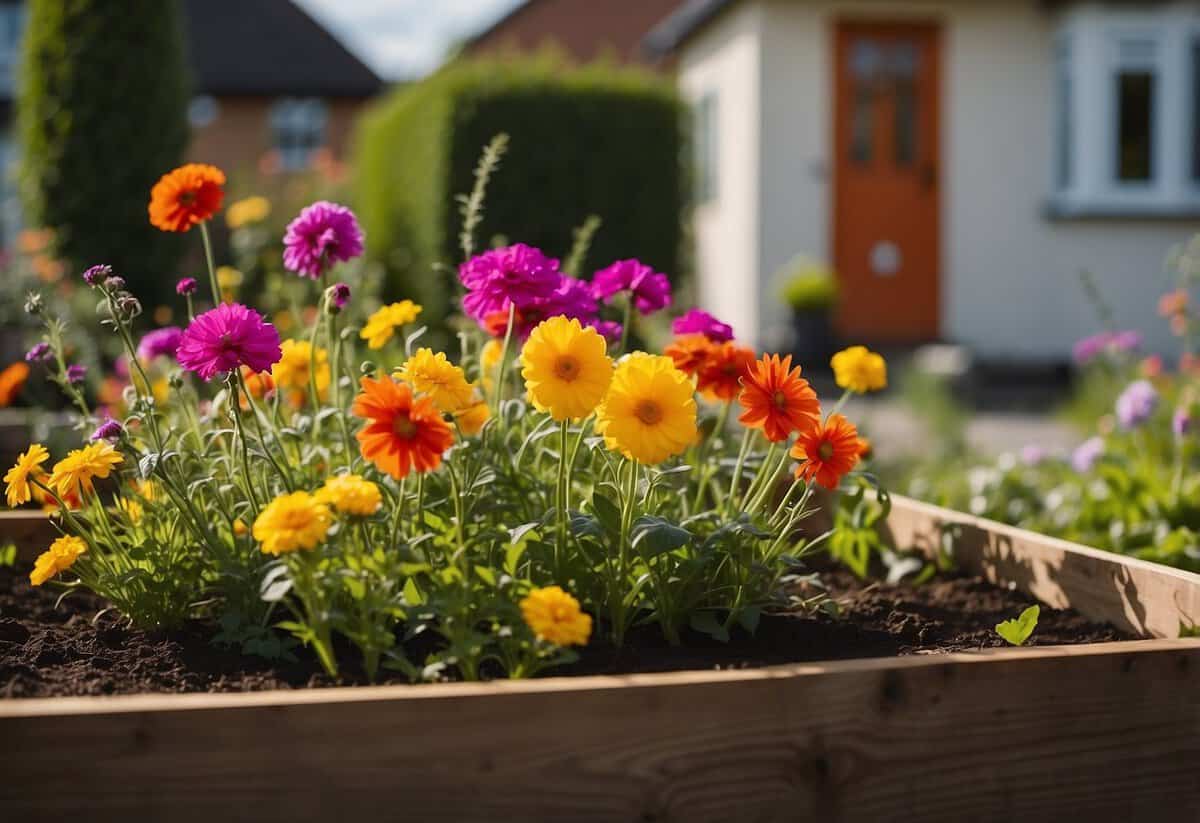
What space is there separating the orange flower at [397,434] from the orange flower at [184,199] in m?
0.78

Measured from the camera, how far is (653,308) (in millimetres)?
2518

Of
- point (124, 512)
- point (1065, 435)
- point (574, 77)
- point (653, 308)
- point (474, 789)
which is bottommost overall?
point (1065, 435)

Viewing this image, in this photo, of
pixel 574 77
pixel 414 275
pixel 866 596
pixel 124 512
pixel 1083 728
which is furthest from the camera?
pixel 414 275

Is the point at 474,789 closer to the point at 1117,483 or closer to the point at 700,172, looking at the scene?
the point at 1117,483

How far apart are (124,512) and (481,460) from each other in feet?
2.14

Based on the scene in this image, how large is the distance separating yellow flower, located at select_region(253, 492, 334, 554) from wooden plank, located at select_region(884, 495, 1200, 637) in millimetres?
1402

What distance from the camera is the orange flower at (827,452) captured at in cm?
204

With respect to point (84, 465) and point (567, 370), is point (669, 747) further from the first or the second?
point (84, 465)

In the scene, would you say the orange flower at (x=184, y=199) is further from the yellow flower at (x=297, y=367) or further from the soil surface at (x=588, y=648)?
the soil surface at (x=588, y=648)

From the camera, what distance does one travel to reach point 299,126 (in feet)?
78.3

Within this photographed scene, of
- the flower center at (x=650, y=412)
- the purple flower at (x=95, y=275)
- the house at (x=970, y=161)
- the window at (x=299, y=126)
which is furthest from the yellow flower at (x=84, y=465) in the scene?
the window at (x=299, y=126)

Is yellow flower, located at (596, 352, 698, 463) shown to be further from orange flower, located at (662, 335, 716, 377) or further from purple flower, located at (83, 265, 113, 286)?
purple flower, located at (83, 265, 113, 286)

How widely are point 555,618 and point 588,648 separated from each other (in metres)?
0.40

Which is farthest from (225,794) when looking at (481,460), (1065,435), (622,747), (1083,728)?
(1065,435)
